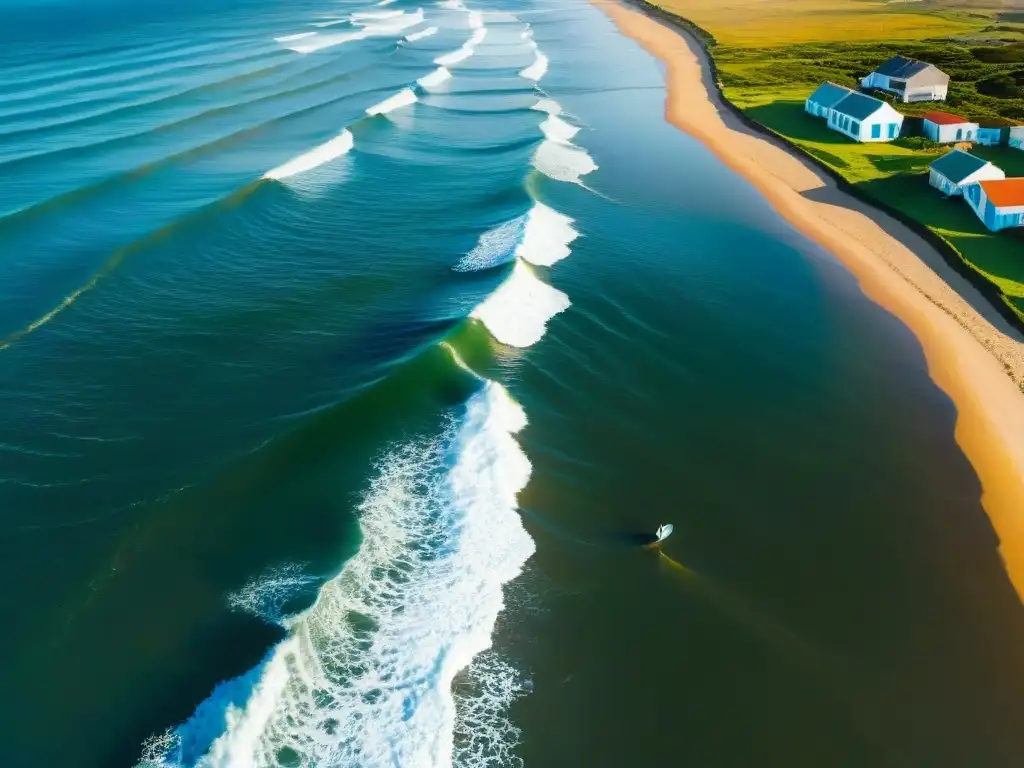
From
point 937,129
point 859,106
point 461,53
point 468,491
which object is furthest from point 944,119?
point 461,53

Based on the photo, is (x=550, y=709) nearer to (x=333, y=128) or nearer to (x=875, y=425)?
(x=875, y=425)

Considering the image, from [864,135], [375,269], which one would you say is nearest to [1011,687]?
[375,269]

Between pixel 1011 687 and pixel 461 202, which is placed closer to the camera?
pixel 1011 687

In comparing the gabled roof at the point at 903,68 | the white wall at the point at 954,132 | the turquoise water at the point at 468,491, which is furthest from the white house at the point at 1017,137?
the turquoise water at the point at 468,491

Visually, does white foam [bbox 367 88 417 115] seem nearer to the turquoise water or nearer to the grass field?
the turquoise water

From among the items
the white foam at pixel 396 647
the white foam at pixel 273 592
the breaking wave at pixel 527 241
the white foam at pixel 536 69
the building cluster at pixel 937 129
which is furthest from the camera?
the white foam at pixel 536 69

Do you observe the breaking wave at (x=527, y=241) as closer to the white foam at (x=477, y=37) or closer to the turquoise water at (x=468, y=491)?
the turquoise water at (x=468, y=491)

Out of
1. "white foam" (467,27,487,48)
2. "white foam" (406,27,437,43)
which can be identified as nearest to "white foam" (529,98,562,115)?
"white foam" (467,27,487,48)

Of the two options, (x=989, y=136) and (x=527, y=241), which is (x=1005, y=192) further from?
(x=527, y=241)
